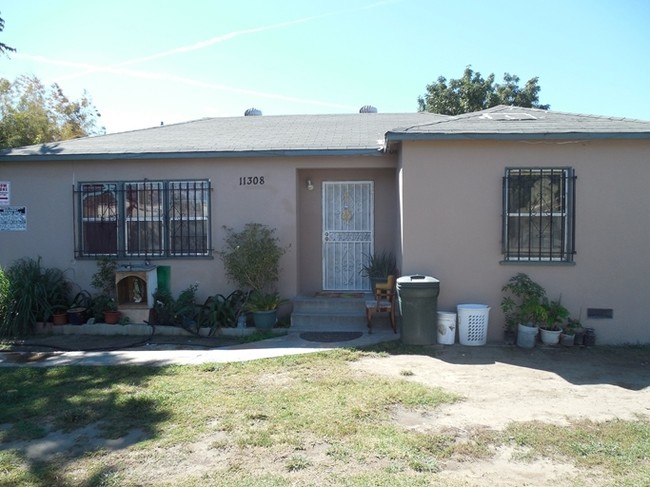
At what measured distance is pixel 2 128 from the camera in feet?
69.8

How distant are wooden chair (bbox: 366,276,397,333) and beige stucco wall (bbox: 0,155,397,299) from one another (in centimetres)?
156

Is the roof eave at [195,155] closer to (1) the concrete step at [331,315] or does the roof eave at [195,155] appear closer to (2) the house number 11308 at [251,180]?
(2) the house number 11308 at [251,180]

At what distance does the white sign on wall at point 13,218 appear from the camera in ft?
30.7

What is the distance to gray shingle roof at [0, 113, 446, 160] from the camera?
28.9ft

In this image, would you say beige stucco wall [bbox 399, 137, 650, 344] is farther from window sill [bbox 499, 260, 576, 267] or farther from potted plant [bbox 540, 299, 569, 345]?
potted plant [bbox 540, 299, 569, 345]

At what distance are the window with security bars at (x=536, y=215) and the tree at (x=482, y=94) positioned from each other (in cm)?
1653

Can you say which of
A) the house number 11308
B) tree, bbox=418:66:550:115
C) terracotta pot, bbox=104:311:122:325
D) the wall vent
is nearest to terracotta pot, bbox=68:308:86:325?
terracotta pot, bbox=104:311:122:325

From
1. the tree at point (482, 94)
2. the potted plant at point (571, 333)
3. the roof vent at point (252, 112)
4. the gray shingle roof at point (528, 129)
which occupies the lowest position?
the potted plant at point (571, 333)

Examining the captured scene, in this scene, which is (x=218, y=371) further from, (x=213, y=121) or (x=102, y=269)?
(x=213, y=121)

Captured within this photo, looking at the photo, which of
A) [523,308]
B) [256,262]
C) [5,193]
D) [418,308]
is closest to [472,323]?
[523,308]

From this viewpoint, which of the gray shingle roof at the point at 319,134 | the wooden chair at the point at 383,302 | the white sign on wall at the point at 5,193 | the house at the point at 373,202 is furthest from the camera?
the white sign on wall at the point at 5,193

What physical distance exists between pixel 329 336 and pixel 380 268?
1833 millimetres

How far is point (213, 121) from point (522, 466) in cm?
1065

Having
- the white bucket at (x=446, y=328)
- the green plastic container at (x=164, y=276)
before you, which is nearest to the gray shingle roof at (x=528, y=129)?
the white bucket at (x=446, y=328)
